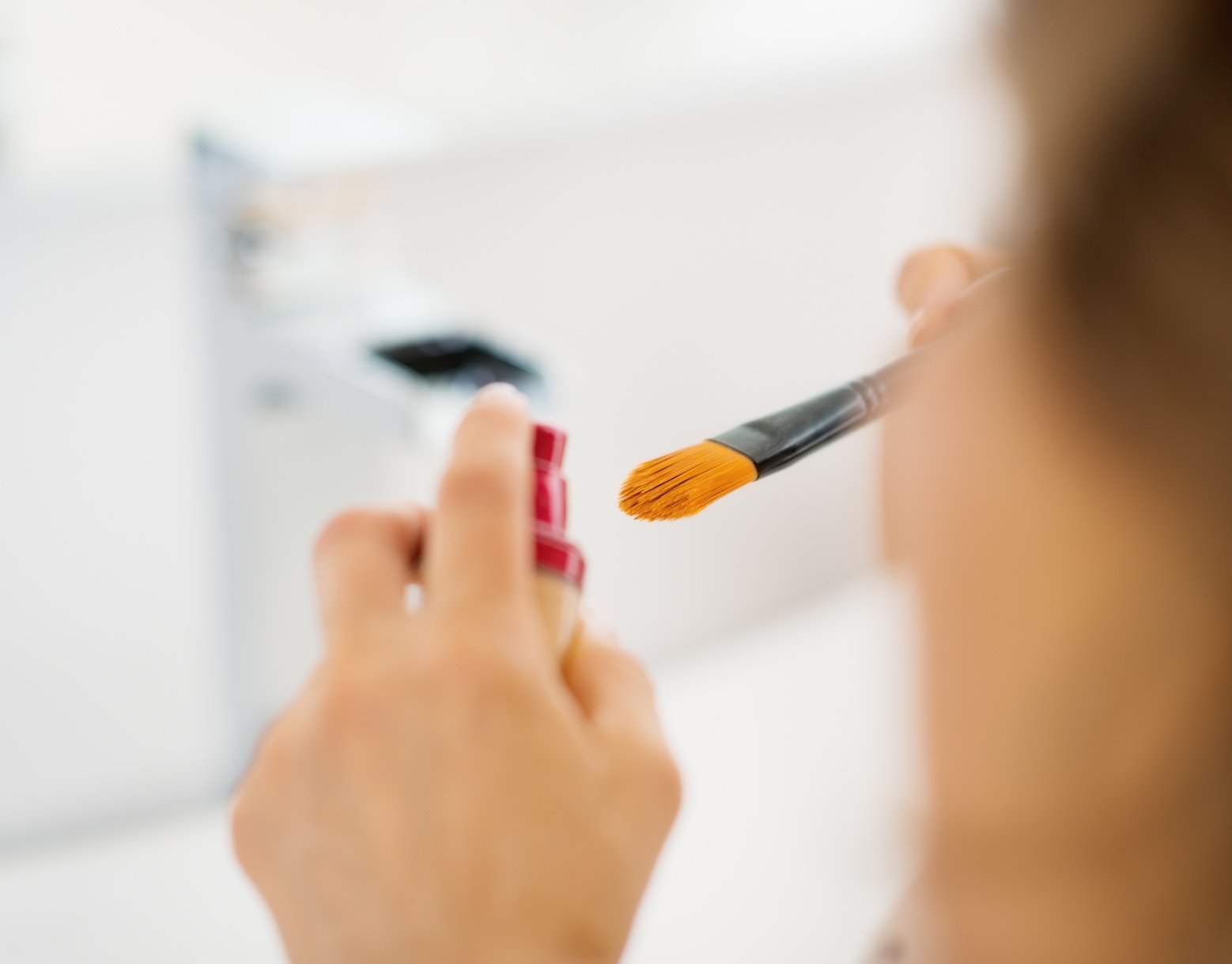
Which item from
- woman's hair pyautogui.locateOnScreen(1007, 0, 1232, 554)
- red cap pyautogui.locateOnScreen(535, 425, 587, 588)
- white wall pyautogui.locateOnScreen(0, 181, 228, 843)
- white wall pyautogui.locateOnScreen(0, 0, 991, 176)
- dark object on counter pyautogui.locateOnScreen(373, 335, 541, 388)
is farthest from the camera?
white wall pyautogui.locateOnScreen(0, 0, 991, 176)

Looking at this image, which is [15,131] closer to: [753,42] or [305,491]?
[305,491]

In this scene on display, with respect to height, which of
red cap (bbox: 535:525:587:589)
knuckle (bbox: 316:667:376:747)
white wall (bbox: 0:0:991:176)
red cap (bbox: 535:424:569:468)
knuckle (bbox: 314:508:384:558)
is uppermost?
white wall (bbox: 0:0:991:176)

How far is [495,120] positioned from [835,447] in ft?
2.11

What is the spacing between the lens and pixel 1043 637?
0.83 ft

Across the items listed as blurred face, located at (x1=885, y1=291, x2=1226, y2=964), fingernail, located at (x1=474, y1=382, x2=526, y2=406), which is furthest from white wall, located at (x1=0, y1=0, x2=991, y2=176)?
blurred face, located at (x1=885, y1=291, x2=1226, y2=964)

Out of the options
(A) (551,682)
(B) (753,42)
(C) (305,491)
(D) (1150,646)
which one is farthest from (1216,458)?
(B) (753,42)

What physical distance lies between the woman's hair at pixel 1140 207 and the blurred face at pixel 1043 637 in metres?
0.01

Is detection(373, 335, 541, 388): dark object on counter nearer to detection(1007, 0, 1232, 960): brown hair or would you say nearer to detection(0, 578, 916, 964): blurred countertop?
detection(0, 578, 916, 964): blurred countertop

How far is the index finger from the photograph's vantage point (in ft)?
0.92

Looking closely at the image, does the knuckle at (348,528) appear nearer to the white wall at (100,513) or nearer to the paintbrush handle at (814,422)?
the paintbrush handle at (814,422)

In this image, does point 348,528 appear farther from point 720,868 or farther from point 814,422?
point 720,868

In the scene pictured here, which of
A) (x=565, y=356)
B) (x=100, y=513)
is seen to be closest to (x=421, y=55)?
(x=565, y=356)

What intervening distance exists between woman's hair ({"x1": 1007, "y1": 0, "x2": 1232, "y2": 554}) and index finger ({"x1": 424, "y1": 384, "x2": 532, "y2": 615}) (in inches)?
5.3

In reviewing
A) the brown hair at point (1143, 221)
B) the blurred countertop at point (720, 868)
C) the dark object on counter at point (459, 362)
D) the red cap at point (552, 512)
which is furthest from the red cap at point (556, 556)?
the dark object on counter at point (459, 362)
